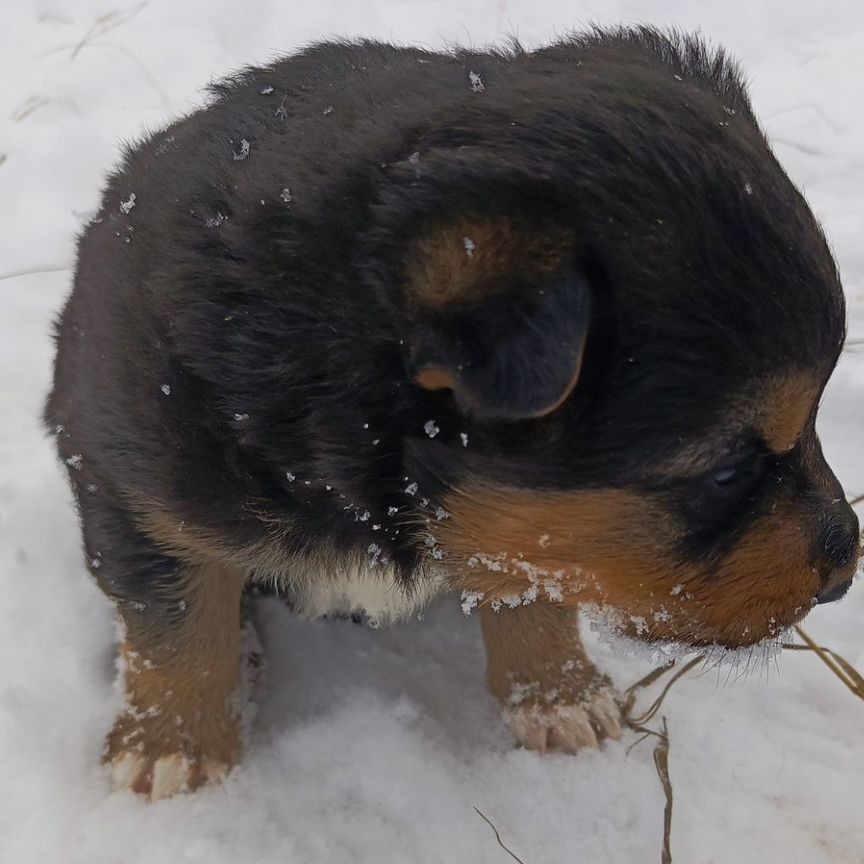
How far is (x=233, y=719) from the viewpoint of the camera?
289 cm

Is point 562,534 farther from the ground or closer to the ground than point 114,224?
closer to the ground

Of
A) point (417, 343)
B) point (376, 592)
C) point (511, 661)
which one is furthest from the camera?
point (511, 661)

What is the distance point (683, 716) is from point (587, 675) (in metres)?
0.30

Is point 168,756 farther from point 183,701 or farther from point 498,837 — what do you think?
point 498,837

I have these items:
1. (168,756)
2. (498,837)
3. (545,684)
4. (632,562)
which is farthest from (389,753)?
(632,562)

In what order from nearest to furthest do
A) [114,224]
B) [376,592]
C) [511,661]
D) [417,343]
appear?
[417,343] < [114,224] < [376,592] < [511,661]

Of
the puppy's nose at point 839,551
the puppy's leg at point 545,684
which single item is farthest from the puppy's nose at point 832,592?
the puppy's leg at point 545,684

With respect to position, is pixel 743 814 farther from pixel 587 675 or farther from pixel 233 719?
pixel 233 719

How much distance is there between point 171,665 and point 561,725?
1.13 m

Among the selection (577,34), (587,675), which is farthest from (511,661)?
(577,34)

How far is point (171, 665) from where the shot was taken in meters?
2.74

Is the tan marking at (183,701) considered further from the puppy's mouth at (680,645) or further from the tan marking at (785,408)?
the tan marking at (785,408)

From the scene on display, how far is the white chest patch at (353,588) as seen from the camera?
7.92 ft

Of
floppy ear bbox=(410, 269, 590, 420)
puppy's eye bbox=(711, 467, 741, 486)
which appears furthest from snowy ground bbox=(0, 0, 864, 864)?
floppy ear bbox=(410, 269, 590, 420)
